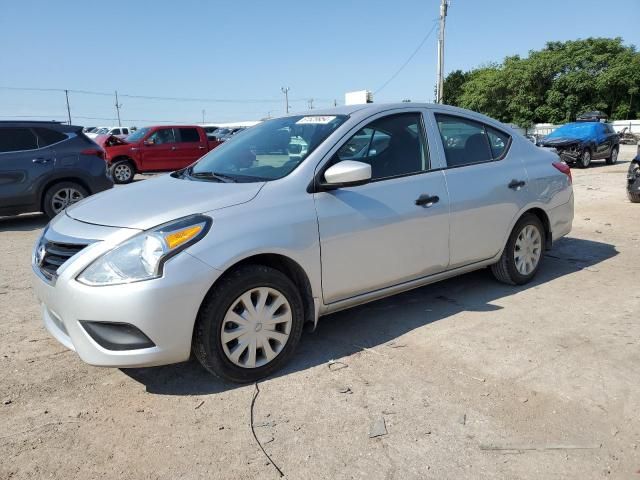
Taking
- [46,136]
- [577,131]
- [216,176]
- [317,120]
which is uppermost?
[46,136]

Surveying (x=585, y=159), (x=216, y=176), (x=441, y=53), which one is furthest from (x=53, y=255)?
(x=441, y=53)

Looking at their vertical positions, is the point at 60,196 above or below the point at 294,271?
above

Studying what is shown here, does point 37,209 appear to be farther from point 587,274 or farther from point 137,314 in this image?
point 587,274

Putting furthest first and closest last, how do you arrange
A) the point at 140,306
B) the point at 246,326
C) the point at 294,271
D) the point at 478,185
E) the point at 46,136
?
the point at 46,136 → the point at 478,185 → the point at 294,271 → the point at 246,326 → the point at 140,306

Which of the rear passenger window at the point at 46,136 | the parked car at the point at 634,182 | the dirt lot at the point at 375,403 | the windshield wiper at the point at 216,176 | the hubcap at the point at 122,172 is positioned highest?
the rear passenger window at the point at 46,136

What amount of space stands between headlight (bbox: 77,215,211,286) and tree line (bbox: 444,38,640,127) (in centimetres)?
4157

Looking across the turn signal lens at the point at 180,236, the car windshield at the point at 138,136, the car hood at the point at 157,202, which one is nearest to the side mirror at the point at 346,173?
the car hood at the point at 157,202

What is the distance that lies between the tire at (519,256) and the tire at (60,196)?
7.04 m

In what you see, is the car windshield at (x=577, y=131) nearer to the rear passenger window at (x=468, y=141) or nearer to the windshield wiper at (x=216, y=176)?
the rear passenger window at (x=468, y=141)

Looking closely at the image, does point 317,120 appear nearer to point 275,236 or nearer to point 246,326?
point 275,236

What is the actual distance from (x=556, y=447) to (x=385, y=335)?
1560mm

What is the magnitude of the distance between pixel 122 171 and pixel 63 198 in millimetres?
7728

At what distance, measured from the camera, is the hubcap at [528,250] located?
5023 mm

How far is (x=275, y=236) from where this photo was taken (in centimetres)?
327
